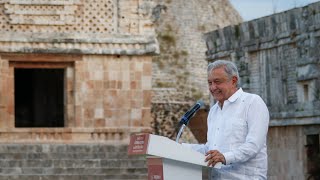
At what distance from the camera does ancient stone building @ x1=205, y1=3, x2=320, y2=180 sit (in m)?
17.0

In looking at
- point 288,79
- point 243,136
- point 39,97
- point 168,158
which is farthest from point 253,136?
point 39,97

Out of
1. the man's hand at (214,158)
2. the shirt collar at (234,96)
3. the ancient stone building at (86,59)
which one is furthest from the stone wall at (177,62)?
the man's hand at (214,158)

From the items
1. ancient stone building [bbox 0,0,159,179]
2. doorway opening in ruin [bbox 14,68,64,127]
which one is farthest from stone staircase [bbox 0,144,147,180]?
doorway opening in ruin [bbox 14,68,64,127]

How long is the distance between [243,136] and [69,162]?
38.0 feet

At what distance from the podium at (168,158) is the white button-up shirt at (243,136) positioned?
20cm

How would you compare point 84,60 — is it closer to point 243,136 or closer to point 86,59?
point 86,59

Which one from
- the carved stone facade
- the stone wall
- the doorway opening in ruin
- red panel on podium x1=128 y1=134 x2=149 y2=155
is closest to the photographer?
red panel on podium x1=128 y1=134 x2=149 y2=155

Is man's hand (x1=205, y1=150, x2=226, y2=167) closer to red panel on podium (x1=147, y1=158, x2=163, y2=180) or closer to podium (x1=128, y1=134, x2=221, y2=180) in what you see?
podium (x1=128, y1=134, x2=221, y2=180)

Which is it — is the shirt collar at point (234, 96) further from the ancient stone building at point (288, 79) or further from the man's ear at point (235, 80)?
the ancient stone building at point (288, 79)

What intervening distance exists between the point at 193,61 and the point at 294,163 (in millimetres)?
Answer: 18776

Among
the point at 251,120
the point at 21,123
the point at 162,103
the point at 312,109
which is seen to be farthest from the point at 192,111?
the point at 162,103

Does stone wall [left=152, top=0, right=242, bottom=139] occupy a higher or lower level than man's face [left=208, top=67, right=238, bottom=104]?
higher

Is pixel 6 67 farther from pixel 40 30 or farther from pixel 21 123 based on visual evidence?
pixel 21 123

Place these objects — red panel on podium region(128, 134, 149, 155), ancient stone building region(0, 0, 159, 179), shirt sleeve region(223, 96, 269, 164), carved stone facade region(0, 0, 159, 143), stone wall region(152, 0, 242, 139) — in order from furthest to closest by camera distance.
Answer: stone wall region(152, 0, 242, 139)
carved stone facade region(0, 0, 159, 143)
ancient stone building region(0, 0, 159, 179)
shirt sleeve region(223, 96, 269, 164)
red panel on podium region(128, 134, 149, 155)
